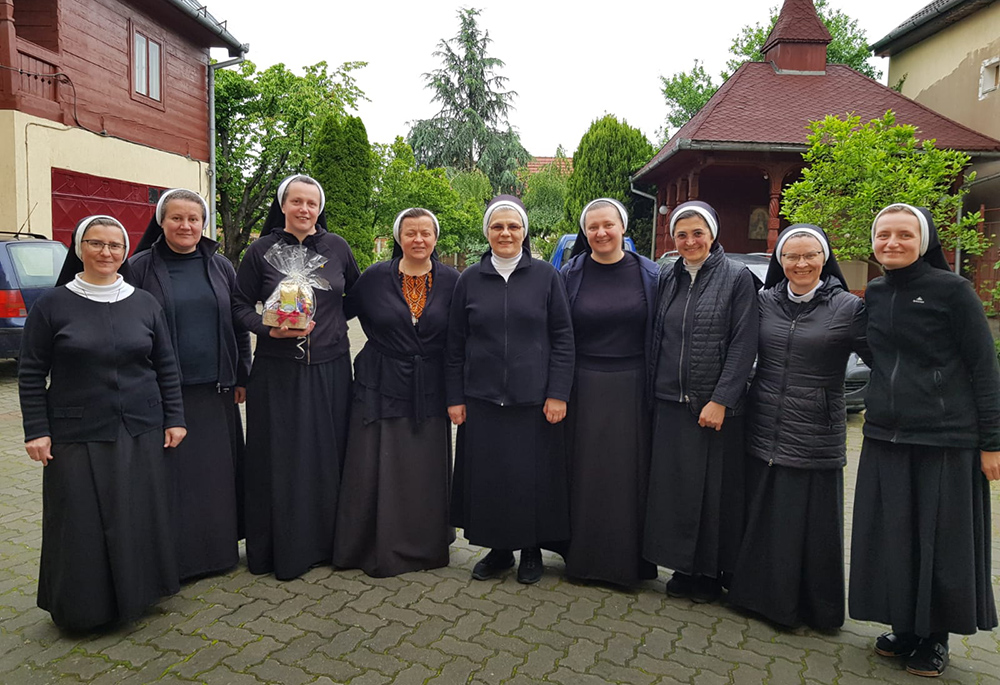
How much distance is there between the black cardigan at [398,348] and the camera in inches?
169

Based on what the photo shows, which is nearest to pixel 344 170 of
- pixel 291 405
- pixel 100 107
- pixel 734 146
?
pixel 100 107

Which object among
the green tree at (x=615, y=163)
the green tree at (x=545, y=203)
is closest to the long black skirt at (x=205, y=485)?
the green tree at (x=615, y=163)

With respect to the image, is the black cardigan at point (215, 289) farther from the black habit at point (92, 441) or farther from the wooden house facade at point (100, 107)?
the wooden house facade at point (100, 107)

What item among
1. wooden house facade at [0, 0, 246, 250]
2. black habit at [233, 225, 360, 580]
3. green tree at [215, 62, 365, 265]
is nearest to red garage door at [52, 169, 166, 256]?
wooden house facade at [0, 0, 246, 250]

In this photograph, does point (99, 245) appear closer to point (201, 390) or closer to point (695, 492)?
point (201, 390)

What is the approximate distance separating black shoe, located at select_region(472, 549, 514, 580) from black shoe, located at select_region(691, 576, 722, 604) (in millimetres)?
1066

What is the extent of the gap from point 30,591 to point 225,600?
112 centimetres

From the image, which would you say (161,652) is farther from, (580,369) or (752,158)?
(752,158)

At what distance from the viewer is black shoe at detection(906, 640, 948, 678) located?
3328 millimetres

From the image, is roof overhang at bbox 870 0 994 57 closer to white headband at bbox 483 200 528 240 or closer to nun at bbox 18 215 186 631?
white headband at bbox 483 200 528 240

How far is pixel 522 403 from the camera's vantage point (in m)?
4.12

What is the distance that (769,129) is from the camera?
628 inches

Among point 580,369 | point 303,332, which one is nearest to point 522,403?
point 580,369

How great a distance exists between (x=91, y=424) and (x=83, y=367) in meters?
0.27
